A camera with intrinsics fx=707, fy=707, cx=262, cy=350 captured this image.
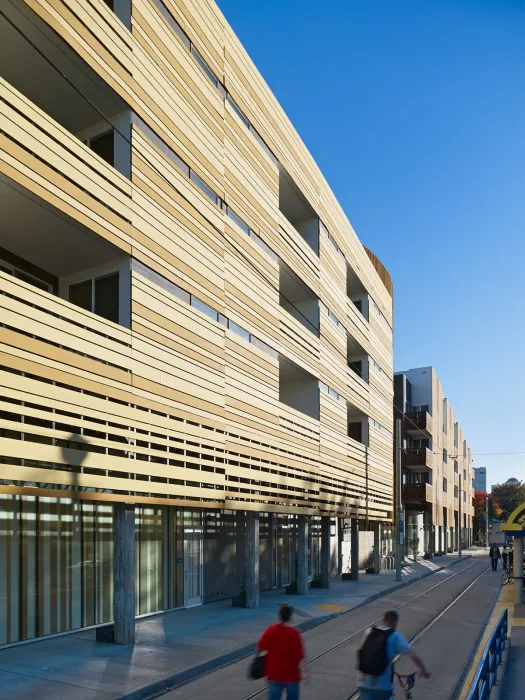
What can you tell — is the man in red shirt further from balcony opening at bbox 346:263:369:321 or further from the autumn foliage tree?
the autumn foliage tree

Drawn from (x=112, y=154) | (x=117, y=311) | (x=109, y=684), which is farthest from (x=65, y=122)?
(x=109, y=684)

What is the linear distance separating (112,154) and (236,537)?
15192 mm

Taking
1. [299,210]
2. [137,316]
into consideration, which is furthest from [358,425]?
[137,316]

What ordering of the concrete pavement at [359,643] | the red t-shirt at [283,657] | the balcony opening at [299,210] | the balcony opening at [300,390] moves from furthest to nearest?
the balcony opening at [300,390] → the balcony opening at [299,210] → the concrete pavement at [359,643] → the red t-shirt at [283,657]

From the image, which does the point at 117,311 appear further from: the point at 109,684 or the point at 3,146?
the point at 109,684

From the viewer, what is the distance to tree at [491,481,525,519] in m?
129

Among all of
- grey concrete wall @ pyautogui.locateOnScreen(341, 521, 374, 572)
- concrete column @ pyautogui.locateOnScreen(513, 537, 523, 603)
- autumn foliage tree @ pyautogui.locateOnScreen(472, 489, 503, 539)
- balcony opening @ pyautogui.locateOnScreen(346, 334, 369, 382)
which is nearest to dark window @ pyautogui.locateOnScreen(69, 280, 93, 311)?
concrete column @ pyautogui.locateOnScreen(513, 537, 523, 603)

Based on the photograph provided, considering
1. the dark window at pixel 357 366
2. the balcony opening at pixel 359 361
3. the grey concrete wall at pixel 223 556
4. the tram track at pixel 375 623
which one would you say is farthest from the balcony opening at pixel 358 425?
the grey concrete wall at pixel 223 556

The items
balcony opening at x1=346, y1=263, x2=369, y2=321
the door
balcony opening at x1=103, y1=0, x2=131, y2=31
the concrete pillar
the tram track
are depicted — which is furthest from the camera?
balcony opening at x1=346, y1=263, x2=369, y2=321

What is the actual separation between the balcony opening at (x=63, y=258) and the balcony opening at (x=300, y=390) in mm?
12419

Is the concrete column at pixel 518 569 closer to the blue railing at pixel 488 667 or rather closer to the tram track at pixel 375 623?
the tram track at pixel 375 623

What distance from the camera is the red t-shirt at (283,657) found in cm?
830

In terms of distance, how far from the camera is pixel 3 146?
466 inches

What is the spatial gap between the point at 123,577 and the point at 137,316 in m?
5.60
